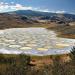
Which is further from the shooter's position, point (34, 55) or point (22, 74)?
point (34, 55)

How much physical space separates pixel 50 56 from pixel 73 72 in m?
A: 22.5

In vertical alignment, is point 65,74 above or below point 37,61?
above

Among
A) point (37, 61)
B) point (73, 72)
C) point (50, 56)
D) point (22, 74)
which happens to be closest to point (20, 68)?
point (22, 74)

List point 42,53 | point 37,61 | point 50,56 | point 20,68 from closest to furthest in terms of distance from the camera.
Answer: point 20,68, point 37,61, point 50,56, point 42,53

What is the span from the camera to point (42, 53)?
125 feet

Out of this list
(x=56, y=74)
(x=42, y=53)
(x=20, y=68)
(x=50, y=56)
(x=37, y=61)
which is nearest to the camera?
(x=56, y=74)

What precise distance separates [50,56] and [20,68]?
21661mm

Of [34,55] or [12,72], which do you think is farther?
[34,55]

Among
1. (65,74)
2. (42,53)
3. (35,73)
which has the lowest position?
(42,53)

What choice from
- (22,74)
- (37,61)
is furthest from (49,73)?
(37,61)

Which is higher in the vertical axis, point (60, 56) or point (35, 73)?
point (35, 73)

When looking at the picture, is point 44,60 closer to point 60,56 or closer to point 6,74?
point 60,56

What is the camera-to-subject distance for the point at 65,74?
12.3 m

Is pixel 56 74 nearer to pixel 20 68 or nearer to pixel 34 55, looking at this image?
pixel 20 68
